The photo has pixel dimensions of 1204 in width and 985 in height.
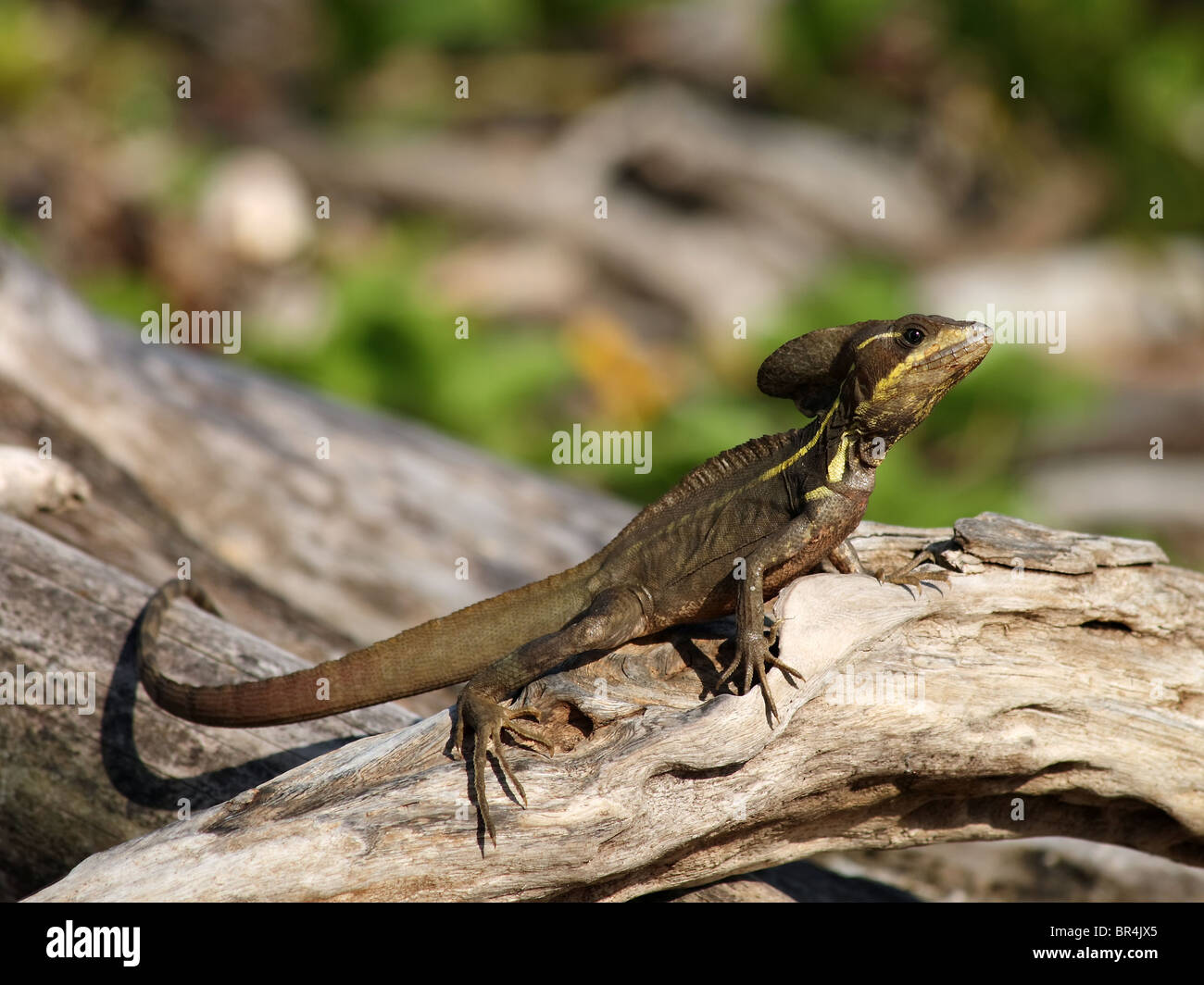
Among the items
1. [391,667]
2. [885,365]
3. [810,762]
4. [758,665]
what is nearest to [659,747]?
[758,665]

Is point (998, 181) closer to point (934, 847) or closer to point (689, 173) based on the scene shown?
point (689, 173)

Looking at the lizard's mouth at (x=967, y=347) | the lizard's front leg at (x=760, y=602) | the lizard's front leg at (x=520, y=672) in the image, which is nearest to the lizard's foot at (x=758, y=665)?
the lizard's front leg at (x=760, y=602)

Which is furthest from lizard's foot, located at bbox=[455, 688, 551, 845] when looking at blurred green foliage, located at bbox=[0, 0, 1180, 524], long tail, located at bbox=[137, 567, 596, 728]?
blurred green foliage, located at bbox=[0, 0, 1180, 524]

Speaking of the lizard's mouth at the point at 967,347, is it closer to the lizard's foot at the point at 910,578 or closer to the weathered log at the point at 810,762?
the weathered log at the point at 810,762

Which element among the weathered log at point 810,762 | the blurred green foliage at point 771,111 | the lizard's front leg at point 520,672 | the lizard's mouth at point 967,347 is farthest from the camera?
the blurred green foliage at point 771,111

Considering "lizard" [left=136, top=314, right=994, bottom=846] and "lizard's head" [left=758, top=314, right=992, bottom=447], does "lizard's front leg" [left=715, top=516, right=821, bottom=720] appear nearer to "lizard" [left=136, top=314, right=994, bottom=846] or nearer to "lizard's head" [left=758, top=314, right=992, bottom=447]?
"lizard" [left=136, top=314, right=994, bottom=846]

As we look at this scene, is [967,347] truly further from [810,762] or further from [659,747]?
[659,747]
